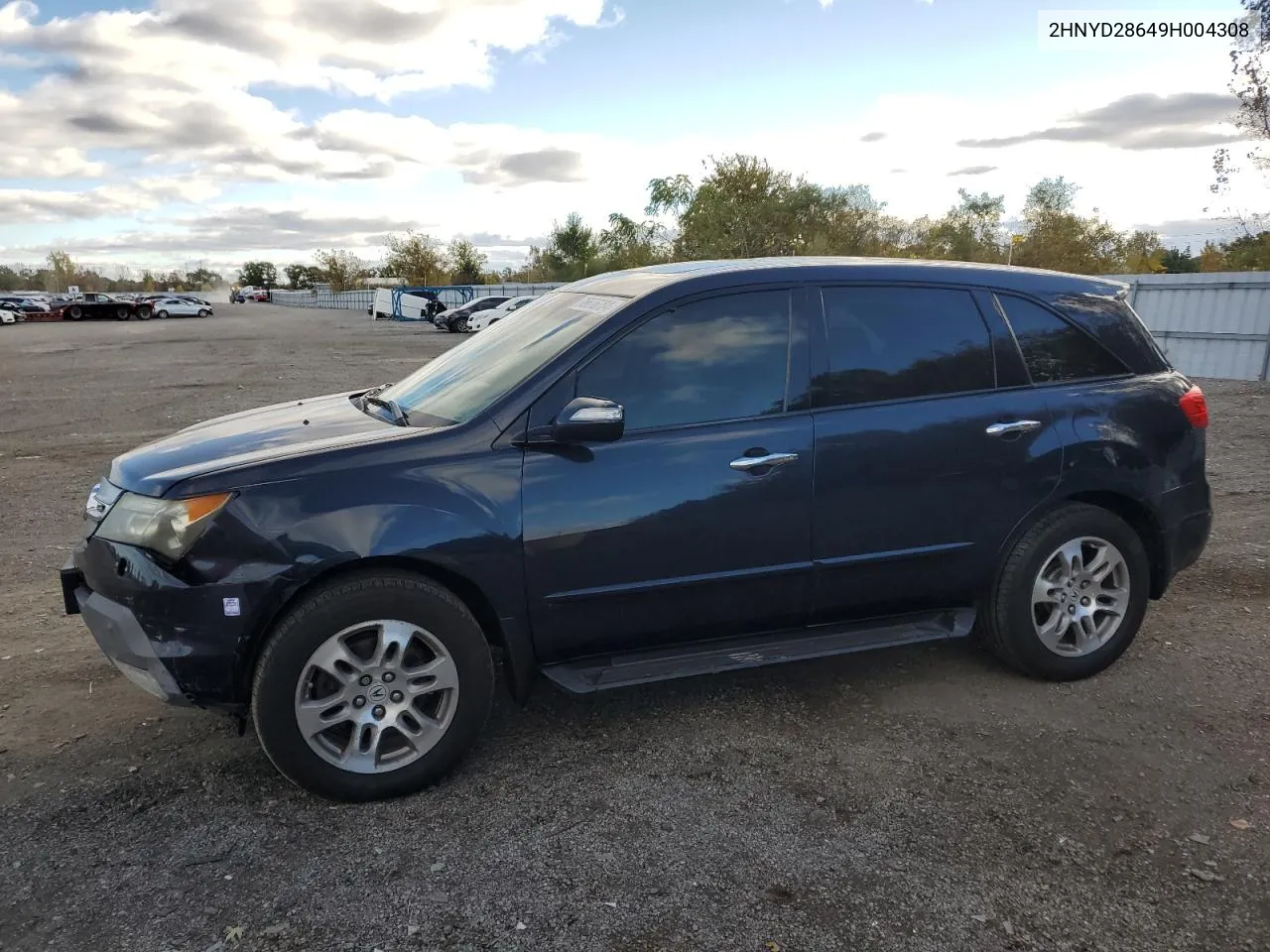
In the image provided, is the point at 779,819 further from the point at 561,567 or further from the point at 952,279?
the point at 952,279

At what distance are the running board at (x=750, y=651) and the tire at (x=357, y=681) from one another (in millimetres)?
344

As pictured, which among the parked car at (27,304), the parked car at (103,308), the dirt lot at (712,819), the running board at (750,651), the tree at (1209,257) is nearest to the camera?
the dirt lot at (712,819)

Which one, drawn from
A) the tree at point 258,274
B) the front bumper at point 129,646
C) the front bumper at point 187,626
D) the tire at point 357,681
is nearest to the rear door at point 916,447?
the tire at point 357,681

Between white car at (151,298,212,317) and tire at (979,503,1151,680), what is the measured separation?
6451cm

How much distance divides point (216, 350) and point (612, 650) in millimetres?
26554

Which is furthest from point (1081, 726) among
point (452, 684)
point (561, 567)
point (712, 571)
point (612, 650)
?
point (452, 684)

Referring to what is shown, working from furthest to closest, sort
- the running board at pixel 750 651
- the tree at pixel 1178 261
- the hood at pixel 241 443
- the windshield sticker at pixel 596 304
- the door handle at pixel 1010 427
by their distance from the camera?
the tree at pixel 1178 261 < the door handle at pixel 1010 427 < the windshield sticker at pixel 596 304 < the running board at pixel 750 651 < the hood at pixel 241 443

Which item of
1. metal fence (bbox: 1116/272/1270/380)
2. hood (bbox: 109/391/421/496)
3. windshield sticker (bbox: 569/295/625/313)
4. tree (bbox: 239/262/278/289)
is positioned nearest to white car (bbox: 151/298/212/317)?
metal fence (bbox: 1116/272/1270/380)

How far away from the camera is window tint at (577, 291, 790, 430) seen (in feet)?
11.3

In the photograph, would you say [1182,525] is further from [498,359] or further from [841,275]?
[498,359]

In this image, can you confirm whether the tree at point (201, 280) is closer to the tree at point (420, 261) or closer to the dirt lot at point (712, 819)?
the tree at point (420, 261)

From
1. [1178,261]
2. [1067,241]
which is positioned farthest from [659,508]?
[1178,261]

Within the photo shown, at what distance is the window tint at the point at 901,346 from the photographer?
12.1 ft

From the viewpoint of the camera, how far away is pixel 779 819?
3.03 metres
